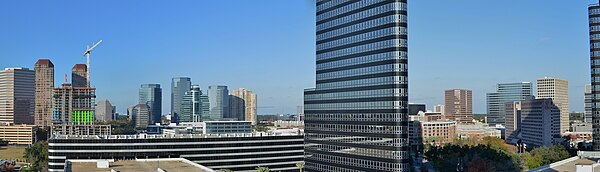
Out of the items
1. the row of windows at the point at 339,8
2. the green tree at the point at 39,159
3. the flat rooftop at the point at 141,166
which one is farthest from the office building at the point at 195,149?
the row of windows at the point at 339,8

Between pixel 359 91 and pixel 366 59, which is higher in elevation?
pixel 366 59

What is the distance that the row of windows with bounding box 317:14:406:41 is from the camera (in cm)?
10041

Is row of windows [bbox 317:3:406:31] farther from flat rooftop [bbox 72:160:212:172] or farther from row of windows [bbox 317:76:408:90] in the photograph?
flat rooftop [bbox 72:160:212:172]

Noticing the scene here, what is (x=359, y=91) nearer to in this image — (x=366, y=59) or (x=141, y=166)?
(x=366, y=59)

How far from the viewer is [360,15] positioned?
11012 cm

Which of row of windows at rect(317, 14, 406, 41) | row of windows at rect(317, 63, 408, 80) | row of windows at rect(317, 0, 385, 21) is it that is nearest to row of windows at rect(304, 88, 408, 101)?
row of windows at rect(317, 63, 408, 80)

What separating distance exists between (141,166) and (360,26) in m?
50.1

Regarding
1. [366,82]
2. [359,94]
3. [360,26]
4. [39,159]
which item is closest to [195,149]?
[359,94]

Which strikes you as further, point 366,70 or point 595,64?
point 595,64

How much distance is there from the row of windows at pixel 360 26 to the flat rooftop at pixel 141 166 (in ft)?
115

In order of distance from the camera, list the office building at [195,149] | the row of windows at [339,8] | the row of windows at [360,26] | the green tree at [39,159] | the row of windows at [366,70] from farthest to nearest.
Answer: the green tree at [39,159] < the office building at [195,149] < the row of windows at [339,8] < the row of windows at [366,70] < the row of windows at [360,26]

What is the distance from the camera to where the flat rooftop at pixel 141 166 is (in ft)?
373

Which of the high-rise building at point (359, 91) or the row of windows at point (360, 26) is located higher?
the row of windows at point (360, 26)

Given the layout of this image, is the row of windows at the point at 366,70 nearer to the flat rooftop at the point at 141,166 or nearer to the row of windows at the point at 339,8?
the row of windows at the point at 339,8
